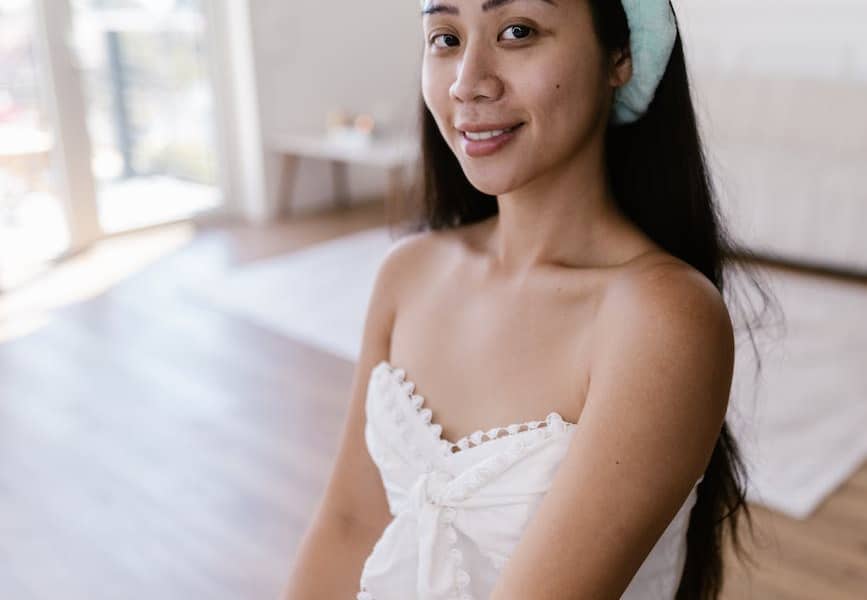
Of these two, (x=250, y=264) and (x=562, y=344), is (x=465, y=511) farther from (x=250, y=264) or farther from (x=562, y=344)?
(x=250, y=264)

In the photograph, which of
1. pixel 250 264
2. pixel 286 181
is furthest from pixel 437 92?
pixel 286 181

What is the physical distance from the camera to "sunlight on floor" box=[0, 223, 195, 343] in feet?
11.5

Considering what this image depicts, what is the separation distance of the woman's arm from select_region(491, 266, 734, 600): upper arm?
33cm

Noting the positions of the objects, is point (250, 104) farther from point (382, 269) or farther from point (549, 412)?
point (549, 412)

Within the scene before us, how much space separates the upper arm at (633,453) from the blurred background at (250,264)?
438 mm

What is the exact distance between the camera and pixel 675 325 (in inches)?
28.6

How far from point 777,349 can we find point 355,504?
2.15m

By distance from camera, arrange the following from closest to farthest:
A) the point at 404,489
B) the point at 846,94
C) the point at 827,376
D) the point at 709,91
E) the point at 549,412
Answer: the point at 549,412 < the point at 404,489 < the point at 827,376 < the point at 846,94 < the point at 709,91

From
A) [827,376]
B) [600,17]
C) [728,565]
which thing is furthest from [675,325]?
[827,376]

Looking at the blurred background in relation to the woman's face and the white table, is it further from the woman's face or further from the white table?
the woman's face

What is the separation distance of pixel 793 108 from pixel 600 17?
10.6 feet

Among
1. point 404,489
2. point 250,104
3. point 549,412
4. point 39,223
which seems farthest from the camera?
point 250,104

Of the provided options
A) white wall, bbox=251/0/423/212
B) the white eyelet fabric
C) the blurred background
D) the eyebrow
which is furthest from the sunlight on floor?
the eyebrow

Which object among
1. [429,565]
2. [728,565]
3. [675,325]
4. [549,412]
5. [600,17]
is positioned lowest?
[728,565]
